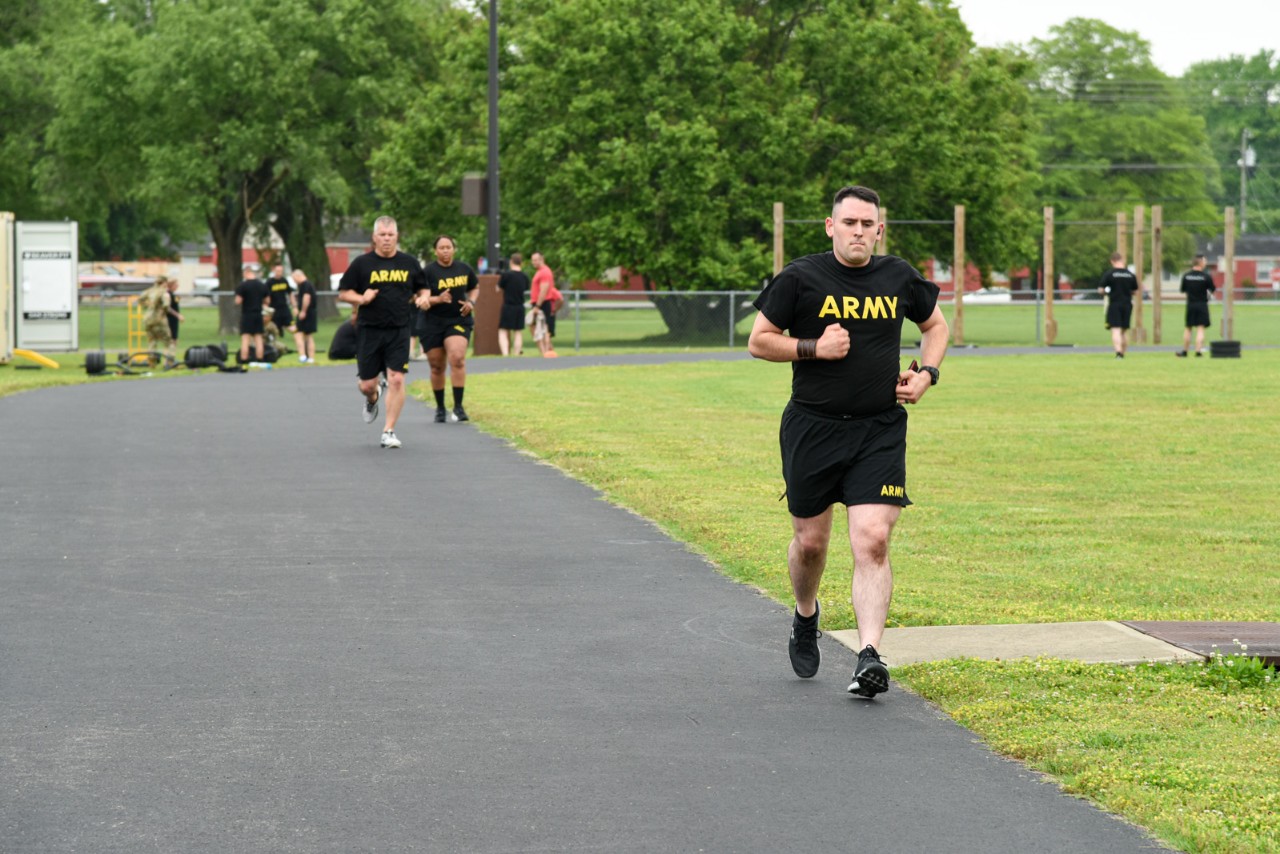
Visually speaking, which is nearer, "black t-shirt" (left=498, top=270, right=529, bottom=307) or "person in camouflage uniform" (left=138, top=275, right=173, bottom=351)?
"person in camouflage uniform" (left=138, top=275, right=173, bottom=351)

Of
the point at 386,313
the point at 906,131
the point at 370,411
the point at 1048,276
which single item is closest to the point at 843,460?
the point at 386,313

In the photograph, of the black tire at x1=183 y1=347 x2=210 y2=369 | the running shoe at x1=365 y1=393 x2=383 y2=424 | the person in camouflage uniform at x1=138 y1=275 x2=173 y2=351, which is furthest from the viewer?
the person in camouflage uniform at x1=138 y1=275 x2=173 y2=351

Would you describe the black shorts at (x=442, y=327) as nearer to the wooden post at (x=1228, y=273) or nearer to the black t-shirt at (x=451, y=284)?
the black t-shirt at (x=451, y=284)

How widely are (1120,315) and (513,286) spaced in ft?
35.8

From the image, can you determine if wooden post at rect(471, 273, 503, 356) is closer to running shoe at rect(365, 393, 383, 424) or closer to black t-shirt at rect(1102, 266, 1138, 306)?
black t-shirt at rect(1102, 266, 1138, 306)

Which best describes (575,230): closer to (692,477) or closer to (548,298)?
(548,298)

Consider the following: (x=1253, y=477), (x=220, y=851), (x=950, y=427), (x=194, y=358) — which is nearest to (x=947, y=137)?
(x=194, y=358)

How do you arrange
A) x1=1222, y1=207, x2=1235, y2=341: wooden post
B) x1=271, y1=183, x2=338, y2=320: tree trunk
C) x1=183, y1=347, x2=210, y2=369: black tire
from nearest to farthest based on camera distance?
x1=183, y1=347, x2=210, y2=369: black tire, x1=1222, y1=207, x2=1235, y2=341: wooden post, x1=271, y1=183, x2=338, y2=320: tree trunk

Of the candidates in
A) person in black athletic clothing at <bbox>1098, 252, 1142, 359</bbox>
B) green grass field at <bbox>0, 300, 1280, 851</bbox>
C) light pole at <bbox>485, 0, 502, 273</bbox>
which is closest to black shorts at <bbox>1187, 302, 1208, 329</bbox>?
person in black athletic clothing at <bbox>1098, 252, 1142, 359</bbox>

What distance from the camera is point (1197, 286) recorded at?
3384 centimetres

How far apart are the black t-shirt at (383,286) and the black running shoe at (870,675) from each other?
10.3 meters

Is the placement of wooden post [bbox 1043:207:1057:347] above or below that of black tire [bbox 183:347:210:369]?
above

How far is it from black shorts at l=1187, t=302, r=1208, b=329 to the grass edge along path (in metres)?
7.81

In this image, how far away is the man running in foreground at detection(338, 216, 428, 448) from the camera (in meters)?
16.3
